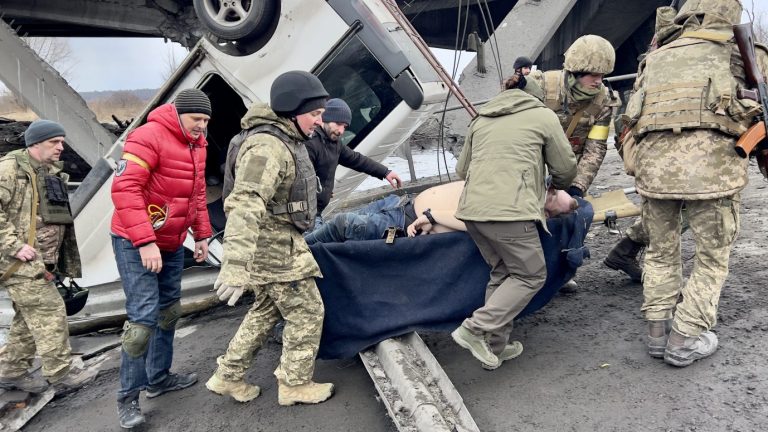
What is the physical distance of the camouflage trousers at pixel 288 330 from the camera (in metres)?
2.66

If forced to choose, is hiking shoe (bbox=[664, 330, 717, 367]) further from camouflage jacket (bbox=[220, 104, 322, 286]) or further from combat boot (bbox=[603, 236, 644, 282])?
camouflage jacket (bbox=[220, 104, 322, 286])

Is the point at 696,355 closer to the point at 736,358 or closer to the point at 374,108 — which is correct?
the point at 736,358

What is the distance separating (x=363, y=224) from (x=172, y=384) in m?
1.49

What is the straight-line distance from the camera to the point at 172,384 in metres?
3.12

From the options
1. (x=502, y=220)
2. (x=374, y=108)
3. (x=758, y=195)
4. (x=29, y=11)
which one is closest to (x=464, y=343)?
A: (x=502, y=220)

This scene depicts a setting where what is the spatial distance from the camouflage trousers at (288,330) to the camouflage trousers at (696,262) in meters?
1.77

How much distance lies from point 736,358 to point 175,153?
3.05 m

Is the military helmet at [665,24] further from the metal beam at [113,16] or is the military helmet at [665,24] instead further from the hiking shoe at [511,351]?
the metal beam at [113,16]

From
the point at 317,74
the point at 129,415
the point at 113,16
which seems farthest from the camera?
the point at 113,16

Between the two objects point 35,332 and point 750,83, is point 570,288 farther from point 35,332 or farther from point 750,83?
point 35,332

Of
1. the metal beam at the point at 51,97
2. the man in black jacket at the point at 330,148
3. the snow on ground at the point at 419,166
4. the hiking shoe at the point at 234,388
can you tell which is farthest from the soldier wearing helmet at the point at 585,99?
the metal beam at the point at 51,97

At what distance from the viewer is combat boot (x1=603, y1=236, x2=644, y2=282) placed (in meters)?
3.56

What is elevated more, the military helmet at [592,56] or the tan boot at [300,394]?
the military helmet at [592,56]

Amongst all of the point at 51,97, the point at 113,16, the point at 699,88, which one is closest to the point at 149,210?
the point at 699,88
